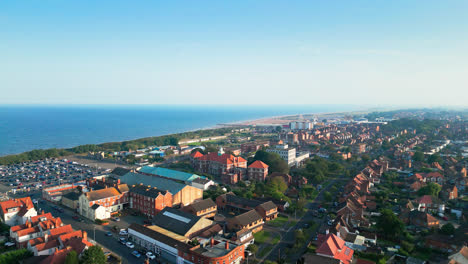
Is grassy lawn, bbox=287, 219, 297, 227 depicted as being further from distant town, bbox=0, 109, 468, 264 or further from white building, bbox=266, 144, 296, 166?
white building, bbox=266, 144, 296, 166

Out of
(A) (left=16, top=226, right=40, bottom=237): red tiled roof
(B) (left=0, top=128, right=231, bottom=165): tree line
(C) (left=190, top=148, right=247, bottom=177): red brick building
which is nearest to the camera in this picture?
(A) (left=16, top=226, right=40, bottom=237): red tiled roof

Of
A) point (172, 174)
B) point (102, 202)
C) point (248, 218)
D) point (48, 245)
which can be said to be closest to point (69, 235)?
point (48, 245)

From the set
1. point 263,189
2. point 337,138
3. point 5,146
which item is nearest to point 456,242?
point 263,189

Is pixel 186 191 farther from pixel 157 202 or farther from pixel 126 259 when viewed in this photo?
pixel 126 259

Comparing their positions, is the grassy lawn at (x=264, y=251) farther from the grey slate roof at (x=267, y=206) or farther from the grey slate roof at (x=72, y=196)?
the grey slate roof at (x=72, y=196)

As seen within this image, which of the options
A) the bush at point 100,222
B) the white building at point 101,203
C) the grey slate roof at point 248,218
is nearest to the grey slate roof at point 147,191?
the white building at point 101,203

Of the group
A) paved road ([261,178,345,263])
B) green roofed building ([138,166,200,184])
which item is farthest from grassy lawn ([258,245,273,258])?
green roofed building ([138,166,200,184])
